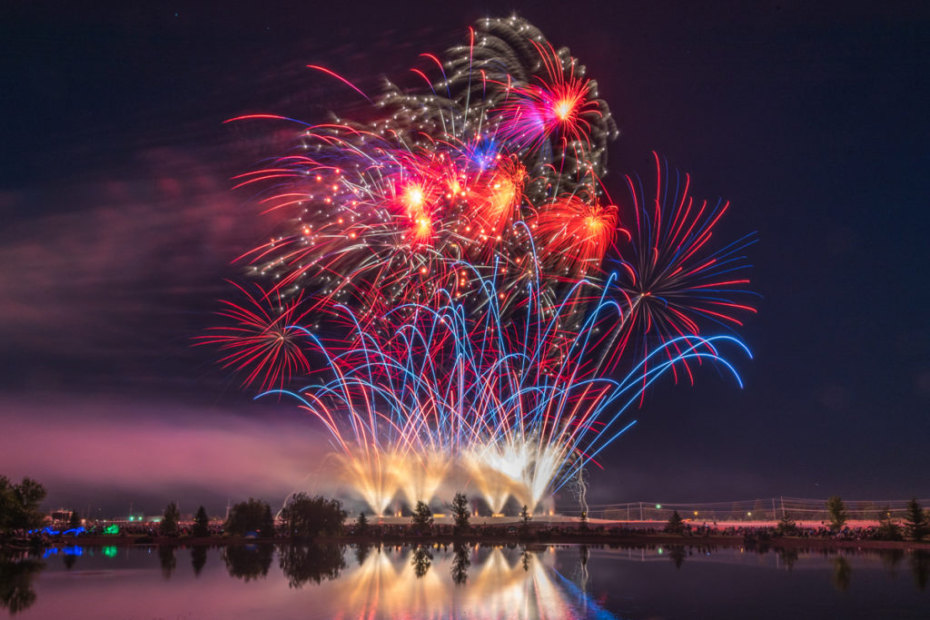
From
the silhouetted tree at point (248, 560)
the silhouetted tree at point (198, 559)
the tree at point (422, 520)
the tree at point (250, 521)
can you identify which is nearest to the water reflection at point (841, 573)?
the silhouetted tree at point (248, 560)

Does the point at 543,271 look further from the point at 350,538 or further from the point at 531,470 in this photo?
the point at 350,538

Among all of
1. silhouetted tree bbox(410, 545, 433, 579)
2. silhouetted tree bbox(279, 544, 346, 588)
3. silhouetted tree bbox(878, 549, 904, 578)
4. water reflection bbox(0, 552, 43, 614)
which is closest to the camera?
water reflection bbox(0, 552, 43, 614)

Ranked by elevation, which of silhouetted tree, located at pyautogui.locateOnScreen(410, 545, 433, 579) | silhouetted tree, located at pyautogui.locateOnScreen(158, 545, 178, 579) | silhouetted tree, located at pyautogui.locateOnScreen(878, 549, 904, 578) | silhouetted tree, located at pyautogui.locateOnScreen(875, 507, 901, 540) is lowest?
silhouetted tree, located at pyautogui.locateOnScreen(158, 545, 178, 579)

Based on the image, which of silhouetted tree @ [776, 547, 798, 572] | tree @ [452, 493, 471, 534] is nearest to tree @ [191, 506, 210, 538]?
tree @ [452, 493, 471, 534]

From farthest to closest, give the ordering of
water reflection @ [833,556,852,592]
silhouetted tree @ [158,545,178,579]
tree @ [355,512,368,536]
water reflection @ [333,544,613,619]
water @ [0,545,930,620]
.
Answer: tree @ [355,512,368,536], silhouetted tree @ [158,545,178,579], water reflection @ [833,556,852,592], water @ [0,545,930,620], water reflection @ [333,544,613,619]

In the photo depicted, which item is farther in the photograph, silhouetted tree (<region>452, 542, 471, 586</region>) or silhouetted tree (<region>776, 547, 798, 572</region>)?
silhouetted tree (<region>776, 547, 798, 572</region>)

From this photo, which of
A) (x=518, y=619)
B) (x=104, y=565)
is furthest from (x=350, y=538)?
(x=518, y=619)

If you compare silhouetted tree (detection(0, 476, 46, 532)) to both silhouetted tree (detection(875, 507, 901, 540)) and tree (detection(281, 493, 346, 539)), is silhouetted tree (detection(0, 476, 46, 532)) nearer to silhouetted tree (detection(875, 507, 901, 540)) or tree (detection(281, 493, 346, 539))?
tree (detection(281, 493, 346, 539))
